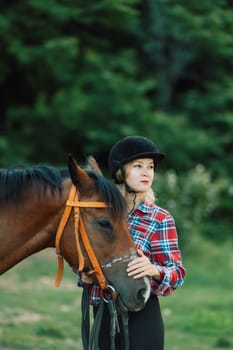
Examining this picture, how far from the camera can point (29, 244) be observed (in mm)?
3479

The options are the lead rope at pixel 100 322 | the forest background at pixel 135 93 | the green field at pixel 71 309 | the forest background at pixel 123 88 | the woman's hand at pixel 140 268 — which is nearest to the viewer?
the woman's hand at pixel 140 268

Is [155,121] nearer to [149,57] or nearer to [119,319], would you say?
[149,57]

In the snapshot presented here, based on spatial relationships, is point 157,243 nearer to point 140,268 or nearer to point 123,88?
point 140,268

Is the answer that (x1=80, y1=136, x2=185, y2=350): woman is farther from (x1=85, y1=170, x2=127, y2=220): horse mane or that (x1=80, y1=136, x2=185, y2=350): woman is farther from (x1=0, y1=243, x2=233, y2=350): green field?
(x1=0, y1=243, x2=233, y2=350): green field

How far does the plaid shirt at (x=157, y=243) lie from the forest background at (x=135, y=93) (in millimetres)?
8019

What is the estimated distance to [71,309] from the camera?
8.41 m

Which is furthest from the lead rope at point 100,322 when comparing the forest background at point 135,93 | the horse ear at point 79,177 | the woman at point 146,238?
the forest background at point 135,93

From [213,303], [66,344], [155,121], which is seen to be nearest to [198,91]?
[155,121]

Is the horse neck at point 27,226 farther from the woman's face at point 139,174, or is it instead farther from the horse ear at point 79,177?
the woman's face at point 139,174

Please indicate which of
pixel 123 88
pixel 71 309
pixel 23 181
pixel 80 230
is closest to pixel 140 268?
pixel 80 230

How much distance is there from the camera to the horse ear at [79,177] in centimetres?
329

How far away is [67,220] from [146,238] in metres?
0.42

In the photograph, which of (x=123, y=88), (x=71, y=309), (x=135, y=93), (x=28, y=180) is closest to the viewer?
(x=28, y=180)

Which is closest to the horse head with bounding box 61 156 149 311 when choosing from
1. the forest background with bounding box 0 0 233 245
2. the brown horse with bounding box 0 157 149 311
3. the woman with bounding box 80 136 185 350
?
the brown horse with bounding box 0 157 149 311
